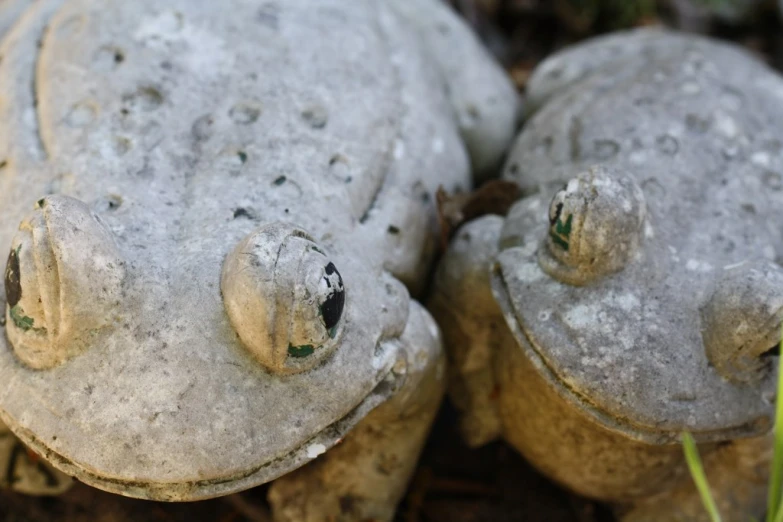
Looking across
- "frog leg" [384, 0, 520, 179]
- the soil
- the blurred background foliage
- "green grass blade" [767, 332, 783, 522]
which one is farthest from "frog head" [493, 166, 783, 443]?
the blurred background foliage

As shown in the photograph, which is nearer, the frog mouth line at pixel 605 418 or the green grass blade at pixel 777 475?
the green grass blade at pixel 777 475

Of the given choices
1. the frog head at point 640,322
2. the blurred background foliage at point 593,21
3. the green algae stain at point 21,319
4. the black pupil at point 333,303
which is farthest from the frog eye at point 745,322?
the blurred background foliage at point 593,21

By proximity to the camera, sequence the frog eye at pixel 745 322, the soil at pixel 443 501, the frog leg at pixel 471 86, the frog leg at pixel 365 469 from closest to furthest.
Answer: the frog eye at pixel 745 322 < the frog leg at pixel 365 469 < the soil at pixel 443 501 < the frog leg at pixel 471 86

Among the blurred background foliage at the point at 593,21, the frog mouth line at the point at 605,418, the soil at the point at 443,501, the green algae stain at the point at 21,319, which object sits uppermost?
the green algae stain at the point at 21,319

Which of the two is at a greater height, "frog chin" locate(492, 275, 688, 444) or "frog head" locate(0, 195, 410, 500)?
"frog head" locate(0, 195, 410, 500)

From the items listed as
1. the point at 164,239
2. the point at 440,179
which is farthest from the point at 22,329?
the point at 440,179

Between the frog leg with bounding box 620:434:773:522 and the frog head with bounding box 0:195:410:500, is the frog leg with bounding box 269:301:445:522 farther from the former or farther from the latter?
the frog leg with bounding box 620:434:773:522

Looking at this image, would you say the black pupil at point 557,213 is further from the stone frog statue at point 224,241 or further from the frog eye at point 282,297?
the frog eye at point 282,297

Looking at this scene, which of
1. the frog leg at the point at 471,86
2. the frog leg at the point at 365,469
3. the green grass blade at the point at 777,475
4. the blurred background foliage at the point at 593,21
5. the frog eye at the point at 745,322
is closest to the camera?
the green grass blade at the point at 777,475

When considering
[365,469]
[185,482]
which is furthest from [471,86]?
[185,482]
